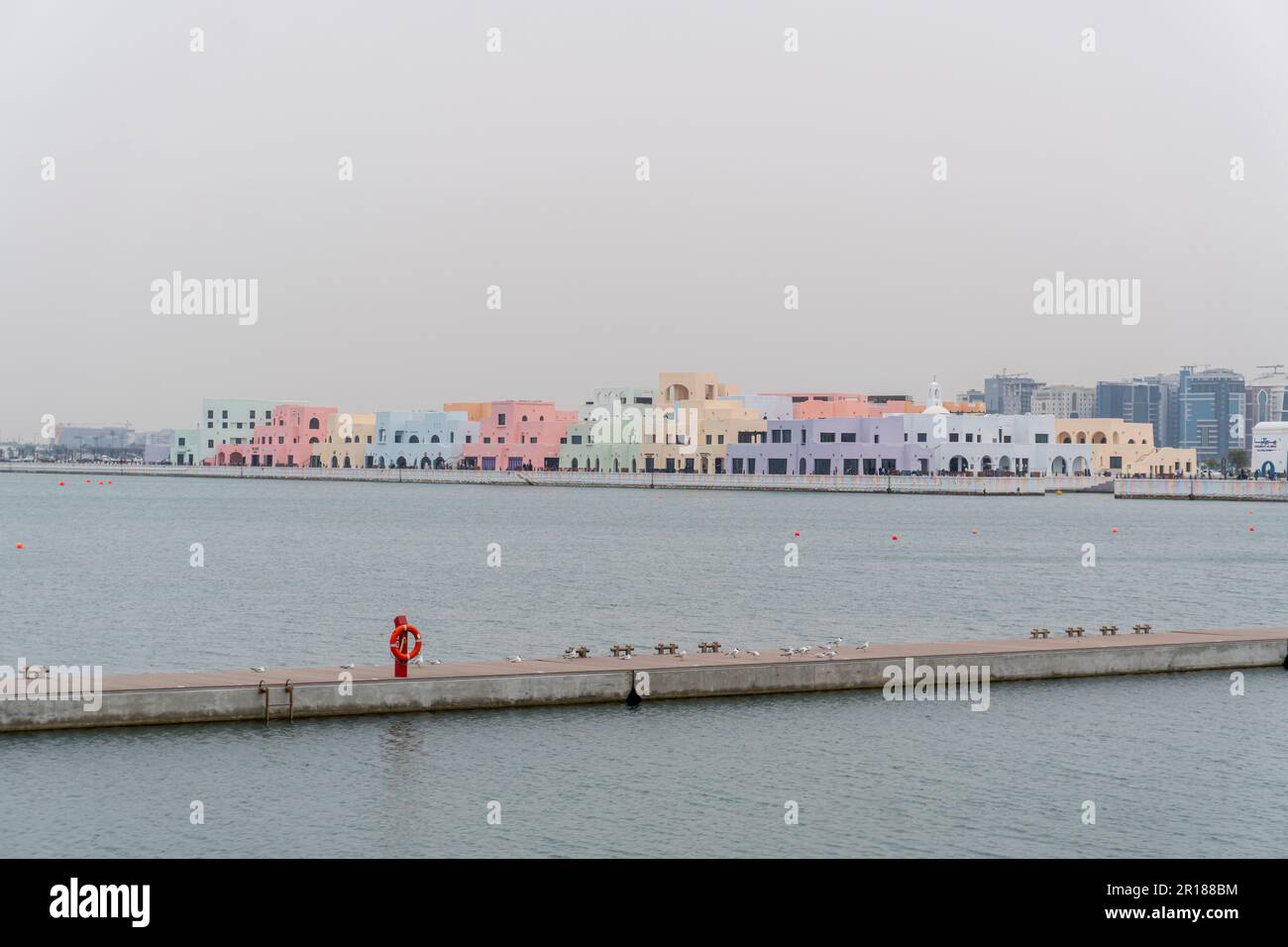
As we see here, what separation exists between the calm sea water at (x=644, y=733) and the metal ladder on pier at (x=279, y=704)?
0.33 m

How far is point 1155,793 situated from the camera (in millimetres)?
24766

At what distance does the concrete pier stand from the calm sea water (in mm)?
327

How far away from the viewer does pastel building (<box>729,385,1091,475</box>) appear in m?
185

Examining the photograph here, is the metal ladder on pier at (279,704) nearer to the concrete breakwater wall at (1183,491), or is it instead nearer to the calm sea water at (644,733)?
the calm sea water at (644,733)

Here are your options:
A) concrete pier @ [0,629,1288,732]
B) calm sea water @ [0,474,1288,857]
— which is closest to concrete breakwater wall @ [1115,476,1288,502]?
calm sea water @ [0,474,1288,857]

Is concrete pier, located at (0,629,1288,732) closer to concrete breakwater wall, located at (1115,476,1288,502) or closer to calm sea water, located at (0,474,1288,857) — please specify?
calm sea water, located at (0,474,1288,857)

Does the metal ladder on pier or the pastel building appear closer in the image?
the metal ladder on pier

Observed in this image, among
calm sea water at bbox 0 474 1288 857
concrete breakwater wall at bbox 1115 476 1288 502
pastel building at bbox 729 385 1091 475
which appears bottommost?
calm sea water at bbox 0 474 1288 857

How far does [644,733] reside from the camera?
89.7 ft

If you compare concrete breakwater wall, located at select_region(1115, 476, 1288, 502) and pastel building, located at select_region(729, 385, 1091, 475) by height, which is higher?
pastel building, located at select_region(729, 385, 1091, 475)

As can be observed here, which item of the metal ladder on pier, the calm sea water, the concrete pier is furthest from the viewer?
the metal ladder on pier

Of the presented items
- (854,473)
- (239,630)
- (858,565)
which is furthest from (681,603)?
(854,473)

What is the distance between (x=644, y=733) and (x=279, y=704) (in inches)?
249

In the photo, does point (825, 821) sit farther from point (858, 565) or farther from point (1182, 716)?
point (858, 565)
